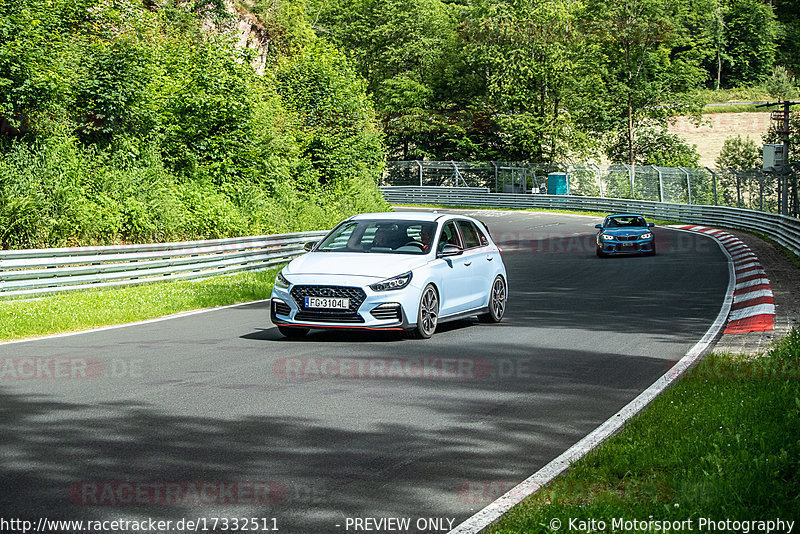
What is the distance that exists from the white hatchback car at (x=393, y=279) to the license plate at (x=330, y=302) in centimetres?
Answer: 1

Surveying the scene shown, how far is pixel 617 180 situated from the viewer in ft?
191

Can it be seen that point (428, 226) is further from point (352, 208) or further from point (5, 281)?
point (352, 208)

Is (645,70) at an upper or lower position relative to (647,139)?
upper

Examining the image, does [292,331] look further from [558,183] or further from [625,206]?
[558,183]

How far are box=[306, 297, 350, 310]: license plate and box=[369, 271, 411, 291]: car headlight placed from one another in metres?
0.37

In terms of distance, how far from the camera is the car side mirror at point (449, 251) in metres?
12.4

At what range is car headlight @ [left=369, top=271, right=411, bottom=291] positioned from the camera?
1134 centimetres

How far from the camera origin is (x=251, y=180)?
3000cm

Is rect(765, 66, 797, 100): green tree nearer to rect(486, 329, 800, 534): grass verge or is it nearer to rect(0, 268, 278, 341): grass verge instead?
rect(0, 268, 278, 341): grass verge

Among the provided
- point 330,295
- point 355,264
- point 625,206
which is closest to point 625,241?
point 355,264

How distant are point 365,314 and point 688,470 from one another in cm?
612

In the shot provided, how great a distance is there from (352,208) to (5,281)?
68.8ft

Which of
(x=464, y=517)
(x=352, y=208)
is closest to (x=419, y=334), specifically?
(x=464, y=517)

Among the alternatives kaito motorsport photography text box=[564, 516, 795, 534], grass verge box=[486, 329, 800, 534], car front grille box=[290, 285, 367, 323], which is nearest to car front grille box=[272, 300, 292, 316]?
car front grille box=[290, 285, 367, 323]
